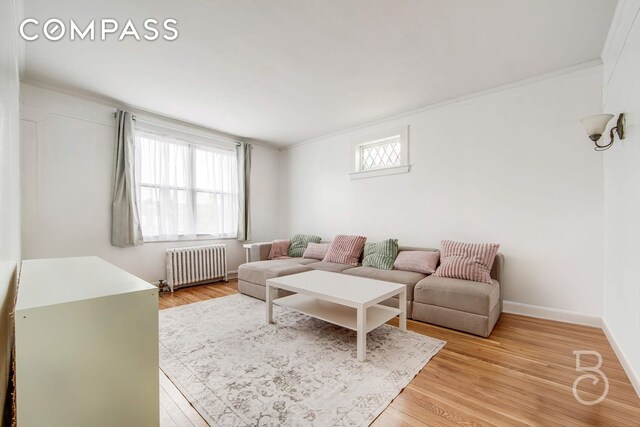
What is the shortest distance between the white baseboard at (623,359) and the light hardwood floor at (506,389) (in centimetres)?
4

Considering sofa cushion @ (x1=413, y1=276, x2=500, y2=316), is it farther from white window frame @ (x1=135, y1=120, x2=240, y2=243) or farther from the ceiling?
white window frame @ (x1=135, y1=120, x2=240, y2=243)

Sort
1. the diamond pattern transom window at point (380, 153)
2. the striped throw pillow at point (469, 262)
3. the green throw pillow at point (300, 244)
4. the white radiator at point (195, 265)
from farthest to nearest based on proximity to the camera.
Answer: the green throw pillow at point (300, 244) < the diamond pattern transom window at point (380, 153) < the white radiator at point (195, 265) < the striped throw pillow at point (469, 262)

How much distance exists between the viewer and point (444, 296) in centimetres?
258

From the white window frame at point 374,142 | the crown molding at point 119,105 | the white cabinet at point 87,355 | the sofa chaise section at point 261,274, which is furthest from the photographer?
the white window frame at point 374,142

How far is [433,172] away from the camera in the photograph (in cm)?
358

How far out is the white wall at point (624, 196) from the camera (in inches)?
65.9

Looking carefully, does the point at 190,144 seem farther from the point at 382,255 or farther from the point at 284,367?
the point at 284,367

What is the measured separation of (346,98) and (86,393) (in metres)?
3.44

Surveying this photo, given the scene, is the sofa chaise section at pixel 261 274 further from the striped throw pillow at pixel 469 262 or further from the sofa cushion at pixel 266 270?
the striped throw pillow at pixel 469 262

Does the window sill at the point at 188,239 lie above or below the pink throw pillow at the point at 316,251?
above

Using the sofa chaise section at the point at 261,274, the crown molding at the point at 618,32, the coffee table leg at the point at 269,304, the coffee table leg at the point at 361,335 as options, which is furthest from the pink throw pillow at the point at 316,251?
the crown molding at the point at 618,32

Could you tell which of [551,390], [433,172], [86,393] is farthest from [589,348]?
[86,393]

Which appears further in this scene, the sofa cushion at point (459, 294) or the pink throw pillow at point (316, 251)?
the pink throw pillow at point (316, 251)

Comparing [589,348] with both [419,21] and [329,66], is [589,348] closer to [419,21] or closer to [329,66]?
[419,21]
